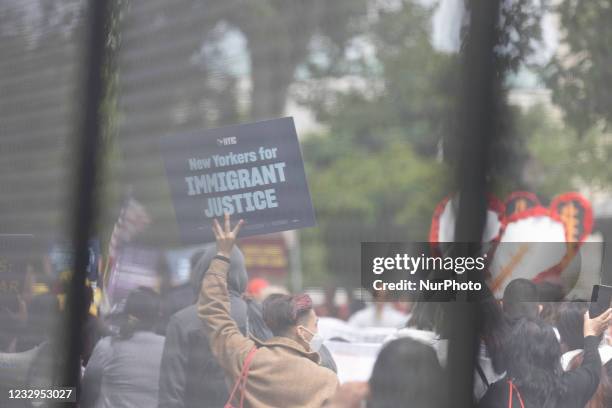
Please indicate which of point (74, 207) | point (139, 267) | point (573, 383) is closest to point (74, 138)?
point (74, 207)

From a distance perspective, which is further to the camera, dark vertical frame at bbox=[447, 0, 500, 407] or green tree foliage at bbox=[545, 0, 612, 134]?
dark vertical frame at bbox=[447, 0, 500, 407]

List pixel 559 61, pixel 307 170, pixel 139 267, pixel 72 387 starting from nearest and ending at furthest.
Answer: pixel 559 61
pixel 307 170
pixel 139 267
pixel 72 387

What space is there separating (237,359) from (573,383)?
1.08 metres

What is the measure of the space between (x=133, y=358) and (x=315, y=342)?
0.67 metres

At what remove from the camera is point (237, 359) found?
9.06 ft

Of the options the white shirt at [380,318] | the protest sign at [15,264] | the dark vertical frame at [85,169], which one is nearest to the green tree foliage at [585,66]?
the white shirt at [380,318]

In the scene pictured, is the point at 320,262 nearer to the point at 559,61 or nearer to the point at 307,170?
the point at 307,170

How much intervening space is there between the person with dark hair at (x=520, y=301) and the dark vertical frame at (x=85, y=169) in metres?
1.50

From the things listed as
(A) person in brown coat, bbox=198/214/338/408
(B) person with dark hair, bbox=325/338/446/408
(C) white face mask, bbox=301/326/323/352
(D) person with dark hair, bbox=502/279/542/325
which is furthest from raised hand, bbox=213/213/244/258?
(D) person with dark hair, bbox=502/279/542/325

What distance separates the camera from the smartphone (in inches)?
97.3

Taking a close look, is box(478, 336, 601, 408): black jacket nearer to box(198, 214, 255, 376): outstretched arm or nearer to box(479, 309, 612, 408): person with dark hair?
box(479, 309, 612, 408): person with dark hair

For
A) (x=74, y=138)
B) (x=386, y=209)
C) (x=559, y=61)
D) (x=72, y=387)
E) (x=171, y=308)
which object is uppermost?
(x=559, y=61)

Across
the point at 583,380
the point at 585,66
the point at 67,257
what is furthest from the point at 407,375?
the point at 67,257

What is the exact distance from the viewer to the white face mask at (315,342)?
8.88 ft
